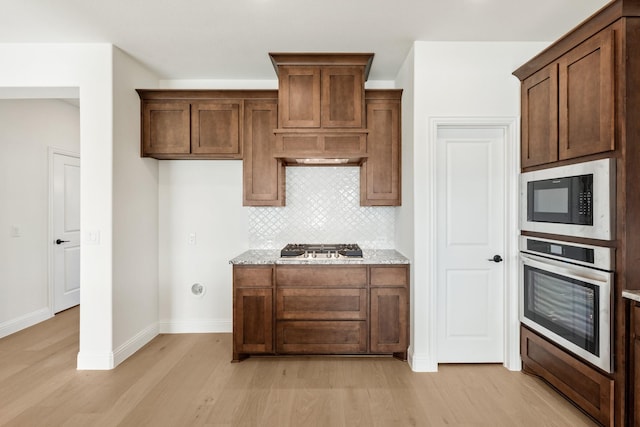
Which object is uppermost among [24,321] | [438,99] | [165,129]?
[438,99]

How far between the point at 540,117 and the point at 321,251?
84.1 inches

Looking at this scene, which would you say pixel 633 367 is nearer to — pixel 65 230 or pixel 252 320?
pixel 252 320

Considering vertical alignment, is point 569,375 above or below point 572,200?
below

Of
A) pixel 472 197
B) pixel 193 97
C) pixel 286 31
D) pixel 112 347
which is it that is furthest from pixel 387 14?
pixel 112 347

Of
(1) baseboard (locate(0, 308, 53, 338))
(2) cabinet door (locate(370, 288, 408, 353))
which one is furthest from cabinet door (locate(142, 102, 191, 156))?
(1) baseboard (locate(0, 308, 53, 338))

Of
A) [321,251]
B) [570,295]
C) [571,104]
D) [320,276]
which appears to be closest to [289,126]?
[321,251]

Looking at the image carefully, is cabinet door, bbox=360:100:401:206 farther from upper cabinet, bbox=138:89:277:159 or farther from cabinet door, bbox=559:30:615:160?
cabinet door, bbox=559:30:615:160

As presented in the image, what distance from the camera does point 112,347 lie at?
298cm

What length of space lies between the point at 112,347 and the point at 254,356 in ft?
3.98

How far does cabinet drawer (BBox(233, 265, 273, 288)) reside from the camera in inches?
121

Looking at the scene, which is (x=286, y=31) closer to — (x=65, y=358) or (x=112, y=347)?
(x=112, y=347)

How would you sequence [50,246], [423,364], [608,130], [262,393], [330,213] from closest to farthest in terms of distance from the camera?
[608,130] → [262,393] → [423,364] → [330,213] → [50,246]

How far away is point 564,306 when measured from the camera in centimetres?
233

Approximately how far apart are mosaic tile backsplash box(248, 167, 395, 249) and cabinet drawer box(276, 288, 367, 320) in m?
0.80
